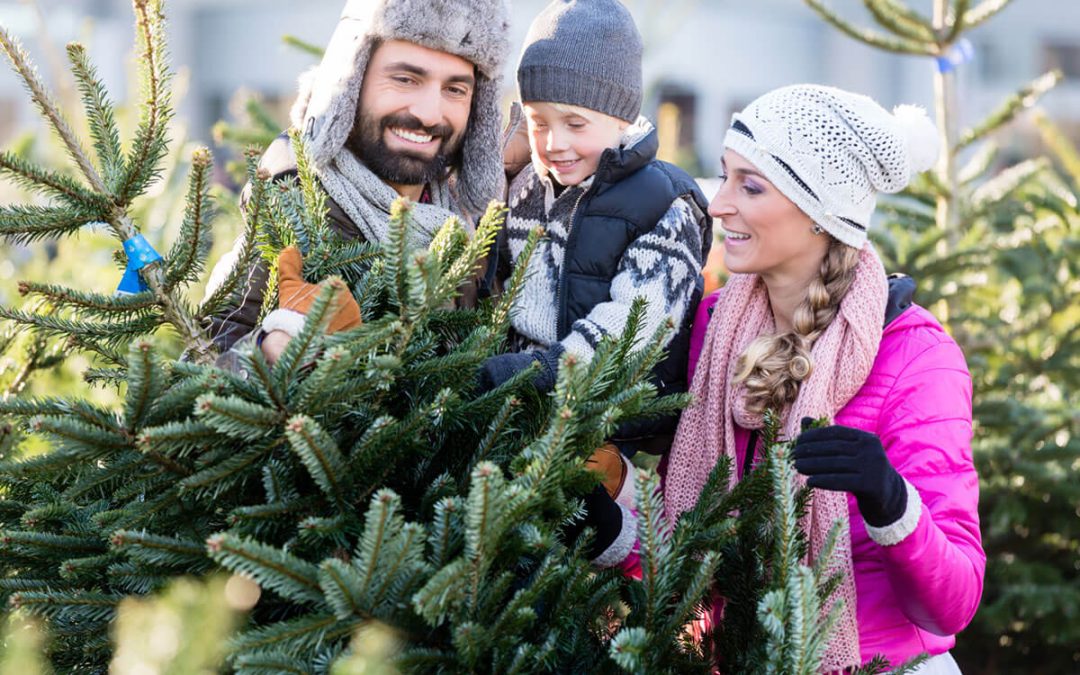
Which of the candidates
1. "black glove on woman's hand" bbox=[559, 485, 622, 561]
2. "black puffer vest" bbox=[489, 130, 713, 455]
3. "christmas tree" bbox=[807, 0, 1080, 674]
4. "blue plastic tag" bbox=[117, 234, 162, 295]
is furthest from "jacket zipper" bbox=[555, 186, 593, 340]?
"christmas tree" bbox=[807, 0, 1080, 674]

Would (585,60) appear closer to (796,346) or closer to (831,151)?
(831,151)

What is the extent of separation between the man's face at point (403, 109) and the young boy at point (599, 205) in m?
0.23

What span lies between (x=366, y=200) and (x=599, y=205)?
1.89ft

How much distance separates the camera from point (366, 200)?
2738 mm

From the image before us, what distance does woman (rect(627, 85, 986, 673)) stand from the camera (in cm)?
228

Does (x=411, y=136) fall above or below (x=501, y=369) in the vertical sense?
above

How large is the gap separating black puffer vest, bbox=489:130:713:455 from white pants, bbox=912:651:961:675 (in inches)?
31.6

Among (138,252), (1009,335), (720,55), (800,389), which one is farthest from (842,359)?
(720,55)

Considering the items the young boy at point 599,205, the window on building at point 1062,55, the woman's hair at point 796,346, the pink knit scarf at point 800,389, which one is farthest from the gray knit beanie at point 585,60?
the window on building at point 1062,55

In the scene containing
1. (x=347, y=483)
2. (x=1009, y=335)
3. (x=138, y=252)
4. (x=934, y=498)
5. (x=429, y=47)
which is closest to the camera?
(x=347, y=483)

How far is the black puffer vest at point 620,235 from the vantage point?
2730mm

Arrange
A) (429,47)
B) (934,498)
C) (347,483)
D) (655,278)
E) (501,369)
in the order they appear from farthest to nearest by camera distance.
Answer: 1. (429,47)
2. (655,278)
3. (934,498)
4. (501,369)
5. (347,483)

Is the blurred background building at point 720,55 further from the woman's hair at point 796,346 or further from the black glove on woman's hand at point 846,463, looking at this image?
the black glove on woman's hand at point 846,463

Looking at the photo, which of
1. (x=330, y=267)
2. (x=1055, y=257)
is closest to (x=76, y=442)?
(x=330, y=267)
